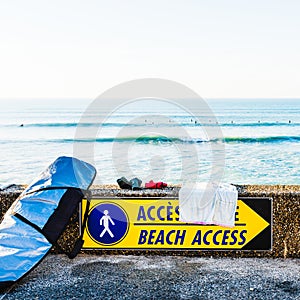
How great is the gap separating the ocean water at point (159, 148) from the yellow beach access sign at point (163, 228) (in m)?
4.62

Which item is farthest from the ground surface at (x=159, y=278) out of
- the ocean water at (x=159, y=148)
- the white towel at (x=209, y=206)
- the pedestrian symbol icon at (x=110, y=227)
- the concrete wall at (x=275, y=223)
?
the ocean water at (x=159, y=148)

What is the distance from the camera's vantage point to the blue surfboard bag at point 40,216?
155 inches

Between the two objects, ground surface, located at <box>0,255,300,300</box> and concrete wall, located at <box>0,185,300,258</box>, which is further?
concrete wall, located at <box>0,185,300,258</box>

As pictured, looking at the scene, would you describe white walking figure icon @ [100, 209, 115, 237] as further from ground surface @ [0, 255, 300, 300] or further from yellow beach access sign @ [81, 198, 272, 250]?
ground surface @ [0, 255, 300, 300]

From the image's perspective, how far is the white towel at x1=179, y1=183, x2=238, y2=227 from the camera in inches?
181

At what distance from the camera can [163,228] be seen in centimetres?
469

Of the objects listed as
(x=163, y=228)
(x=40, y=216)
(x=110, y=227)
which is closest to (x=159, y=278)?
(x=163, y=228)

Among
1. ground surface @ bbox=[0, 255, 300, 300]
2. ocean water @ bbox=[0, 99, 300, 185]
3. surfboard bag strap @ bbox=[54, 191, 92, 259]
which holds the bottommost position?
ocean water @ bbox=[0, 99, 300, 185]

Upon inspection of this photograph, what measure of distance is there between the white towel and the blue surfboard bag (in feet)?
3.24

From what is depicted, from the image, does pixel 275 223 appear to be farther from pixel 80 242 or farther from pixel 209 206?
pixel 80 242

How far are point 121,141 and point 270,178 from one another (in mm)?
12525

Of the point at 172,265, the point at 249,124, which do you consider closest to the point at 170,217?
the point at 172,265

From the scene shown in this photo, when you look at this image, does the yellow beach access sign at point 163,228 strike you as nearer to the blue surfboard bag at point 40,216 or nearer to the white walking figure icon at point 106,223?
the white walking figure icon at point 106,223

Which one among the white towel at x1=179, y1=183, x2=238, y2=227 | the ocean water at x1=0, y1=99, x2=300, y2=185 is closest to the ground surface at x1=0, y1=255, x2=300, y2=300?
the white towel at x1=179, y1=183, x2=238, y2=227
